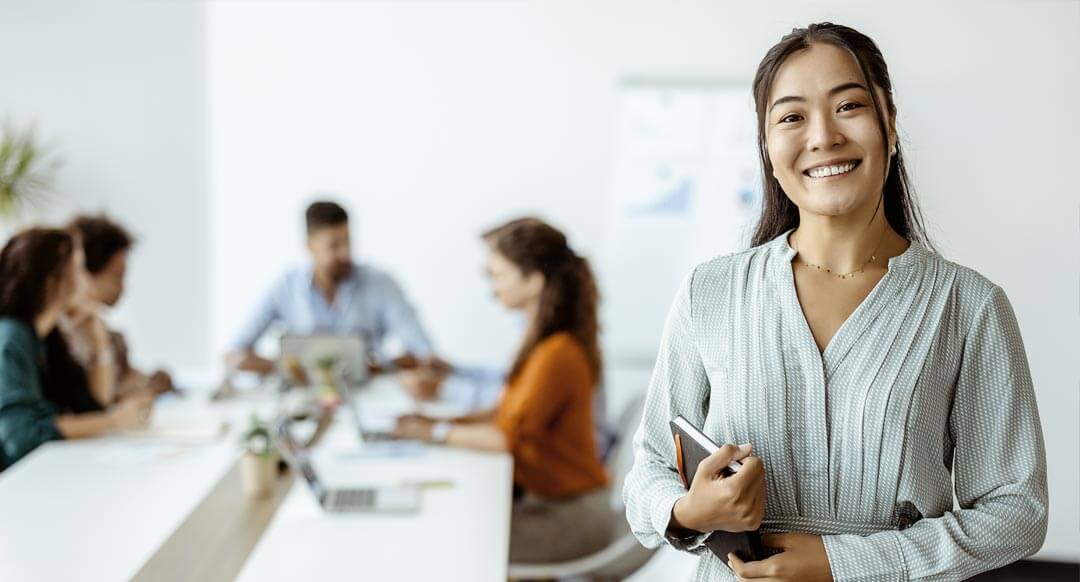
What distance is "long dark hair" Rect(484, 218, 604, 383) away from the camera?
120 inches

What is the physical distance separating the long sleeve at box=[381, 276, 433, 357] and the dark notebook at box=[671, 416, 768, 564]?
11.0ft

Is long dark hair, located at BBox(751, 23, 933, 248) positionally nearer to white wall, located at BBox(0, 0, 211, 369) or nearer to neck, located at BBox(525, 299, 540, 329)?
neck, located at BBox(525, 299, 540, 329)

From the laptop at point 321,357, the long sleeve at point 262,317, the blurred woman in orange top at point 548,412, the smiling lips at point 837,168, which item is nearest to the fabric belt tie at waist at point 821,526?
the smiling lips at point 837,168

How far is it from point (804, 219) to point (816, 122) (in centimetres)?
16

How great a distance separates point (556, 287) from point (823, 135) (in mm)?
1823

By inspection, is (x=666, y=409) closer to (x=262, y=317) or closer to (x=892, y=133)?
(x=892, y=133)

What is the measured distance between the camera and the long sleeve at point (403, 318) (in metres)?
4.64

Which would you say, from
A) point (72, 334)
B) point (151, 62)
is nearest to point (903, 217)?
point (72, 334)

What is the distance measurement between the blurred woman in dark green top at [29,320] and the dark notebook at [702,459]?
7.39 feet

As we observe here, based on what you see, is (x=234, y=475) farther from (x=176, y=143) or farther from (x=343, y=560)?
(x=176, y=143)

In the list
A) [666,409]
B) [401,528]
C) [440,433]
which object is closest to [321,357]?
[440,433]

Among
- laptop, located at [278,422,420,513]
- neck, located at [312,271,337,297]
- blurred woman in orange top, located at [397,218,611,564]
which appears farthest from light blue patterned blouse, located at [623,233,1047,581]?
neck, located at [312,271,337,297]

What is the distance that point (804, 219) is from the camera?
1.40 m

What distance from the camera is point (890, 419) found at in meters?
1.29
